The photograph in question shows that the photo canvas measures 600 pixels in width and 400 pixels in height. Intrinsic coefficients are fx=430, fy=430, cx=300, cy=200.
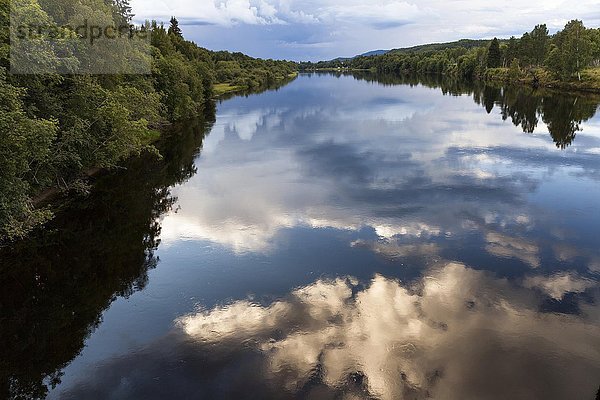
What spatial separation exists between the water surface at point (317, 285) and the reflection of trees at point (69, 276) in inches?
4.5

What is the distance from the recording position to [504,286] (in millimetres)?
21500

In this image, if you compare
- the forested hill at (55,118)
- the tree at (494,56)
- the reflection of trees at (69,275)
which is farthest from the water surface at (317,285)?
the tree at (494,56)

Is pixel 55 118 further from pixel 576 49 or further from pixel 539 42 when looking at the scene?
pixel 539 42

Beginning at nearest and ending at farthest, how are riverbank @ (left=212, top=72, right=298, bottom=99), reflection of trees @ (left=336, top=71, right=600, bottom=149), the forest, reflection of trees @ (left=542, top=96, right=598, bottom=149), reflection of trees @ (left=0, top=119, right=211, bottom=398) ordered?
reflection of trees @ (left=0, top=119, right=211, bottom=398) < reflection of trees @ (left=542, top=96, right=598, bottom=149) < reflection of trees @ (left=336, top=71, right=600, bottom=149) < the forest < riverbank @ (left=212, top=72, right=298, bottom=99)

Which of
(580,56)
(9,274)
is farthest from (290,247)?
(580,56)

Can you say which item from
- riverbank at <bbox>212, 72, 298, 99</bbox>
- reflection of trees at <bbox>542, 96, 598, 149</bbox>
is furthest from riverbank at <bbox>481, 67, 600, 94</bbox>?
riverbank at <bbox>212, 72, 298, 99</bbox>

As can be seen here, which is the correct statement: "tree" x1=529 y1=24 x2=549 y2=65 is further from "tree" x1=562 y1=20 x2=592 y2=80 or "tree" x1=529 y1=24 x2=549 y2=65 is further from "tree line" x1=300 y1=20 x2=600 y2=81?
"tree" x1=562 y1=20 x2=592 y2=80

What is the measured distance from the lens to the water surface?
52.2 feet

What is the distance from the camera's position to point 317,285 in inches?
868

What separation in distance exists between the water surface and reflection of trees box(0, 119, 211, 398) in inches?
4.5

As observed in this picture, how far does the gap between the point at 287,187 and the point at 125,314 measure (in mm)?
20375

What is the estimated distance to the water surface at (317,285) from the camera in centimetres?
1590

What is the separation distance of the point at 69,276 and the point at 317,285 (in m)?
13.6

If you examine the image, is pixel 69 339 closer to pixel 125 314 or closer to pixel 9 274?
pixel 125 314
